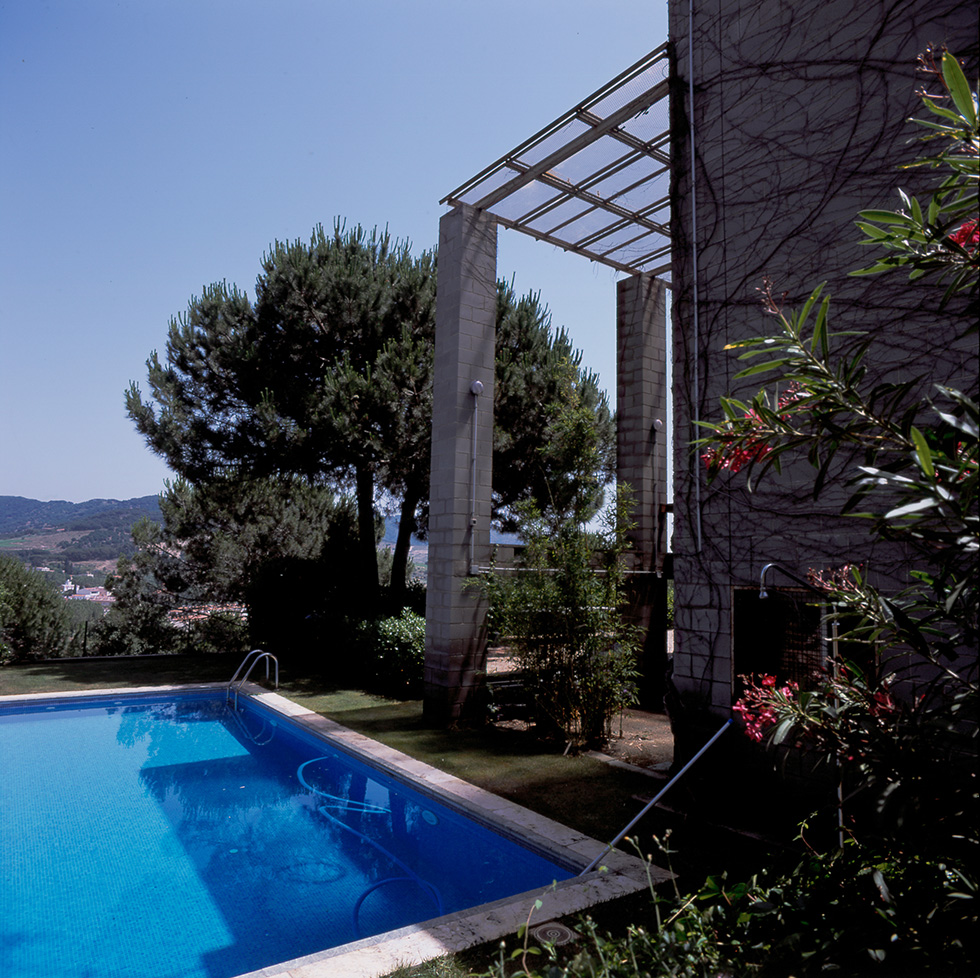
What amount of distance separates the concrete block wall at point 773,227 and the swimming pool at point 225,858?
205 centimetres

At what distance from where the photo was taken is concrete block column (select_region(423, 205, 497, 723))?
7227 millimetres

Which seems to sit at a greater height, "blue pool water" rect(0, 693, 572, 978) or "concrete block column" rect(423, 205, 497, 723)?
"concrete block column" rect(423, 205, 497, 723)

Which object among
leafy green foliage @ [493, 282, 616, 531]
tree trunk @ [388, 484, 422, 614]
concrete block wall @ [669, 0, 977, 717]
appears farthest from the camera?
tree trunk @ [388, 484, 422, 614]

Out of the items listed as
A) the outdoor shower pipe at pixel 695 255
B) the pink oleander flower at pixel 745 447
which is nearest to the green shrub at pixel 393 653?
the outdoor shower pipe at pixel 695 255

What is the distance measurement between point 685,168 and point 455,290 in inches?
117

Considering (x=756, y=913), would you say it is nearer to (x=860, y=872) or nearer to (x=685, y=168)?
(x=860, y=872)

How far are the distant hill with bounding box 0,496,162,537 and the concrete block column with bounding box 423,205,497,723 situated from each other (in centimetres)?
3648

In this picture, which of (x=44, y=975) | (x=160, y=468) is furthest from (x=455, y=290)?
(x=160, y=468)

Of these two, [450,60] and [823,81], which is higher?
[450,60]

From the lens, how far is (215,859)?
4.60 meters

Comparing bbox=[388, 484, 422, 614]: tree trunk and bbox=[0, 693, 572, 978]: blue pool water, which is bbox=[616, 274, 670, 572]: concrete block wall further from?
bbox=[388, 484, 422, 614]: tree trunk

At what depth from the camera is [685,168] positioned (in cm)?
516

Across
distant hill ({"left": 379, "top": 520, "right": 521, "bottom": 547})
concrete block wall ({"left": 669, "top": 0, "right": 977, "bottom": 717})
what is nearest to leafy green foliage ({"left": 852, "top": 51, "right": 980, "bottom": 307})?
concrete block wall ({"left": 669, "top": 0, "right": 977, "bottom": 717})

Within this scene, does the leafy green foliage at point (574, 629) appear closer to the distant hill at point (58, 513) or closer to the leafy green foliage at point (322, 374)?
the leafy green foliage at point (322, 374)
